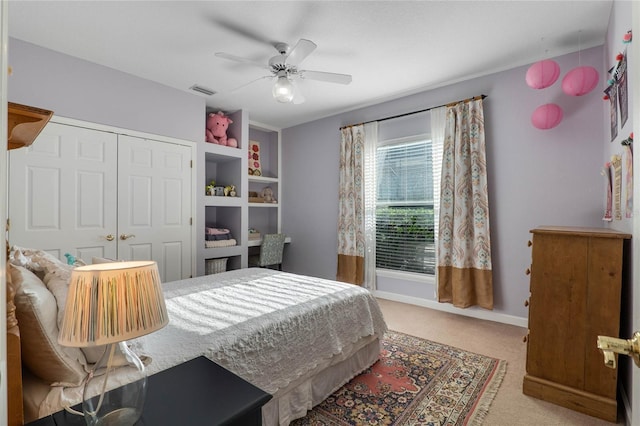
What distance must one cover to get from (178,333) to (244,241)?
9.41 ft

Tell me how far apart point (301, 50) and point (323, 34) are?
40 cm

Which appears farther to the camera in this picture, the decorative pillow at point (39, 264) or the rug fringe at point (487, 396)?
the rug fringe at point (487, 396)

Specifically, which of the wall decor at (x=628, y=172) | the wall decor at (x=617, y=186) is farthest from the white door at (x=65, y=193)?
the wall decor at (x=617, y=186)

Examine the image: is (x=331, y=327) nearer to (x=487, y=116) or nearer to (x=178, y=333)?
(x=178, y=333)

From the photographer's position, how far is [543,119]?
278cm

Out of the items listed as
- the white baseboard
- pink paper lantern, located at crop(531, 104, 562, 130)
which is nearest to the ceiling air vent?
the white baseboard

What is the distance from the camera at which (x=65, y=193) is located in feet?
9.50

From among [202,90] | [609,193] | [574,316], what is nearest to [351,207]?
[202,90]

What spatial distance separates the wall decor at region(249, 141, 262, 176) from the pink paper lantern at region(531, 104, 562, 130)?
373 cm

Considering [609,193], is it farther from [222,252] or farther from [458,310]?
[222,252]

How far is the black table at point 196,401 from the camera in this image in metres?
0.93

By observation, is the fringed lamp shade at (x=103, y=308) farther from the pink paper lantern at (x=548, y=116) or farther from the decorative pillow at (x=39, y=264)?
the pink paper lantern at (x=548, y=116)

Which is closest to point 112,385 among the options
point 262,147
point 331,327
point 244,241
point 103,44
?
point 331,327

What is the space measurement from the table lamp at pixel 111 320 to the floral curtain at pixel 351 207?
3.52 meters
